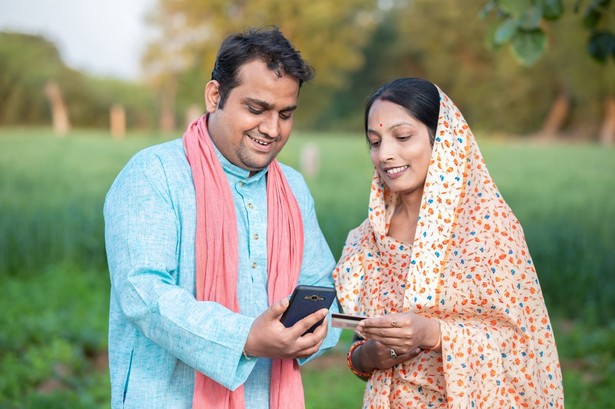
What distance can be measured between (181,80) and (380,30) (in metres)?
6.74

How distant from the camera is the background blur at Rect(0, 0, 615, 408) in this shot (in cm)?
488

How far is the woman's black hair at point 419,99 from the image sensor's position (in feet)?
7.39

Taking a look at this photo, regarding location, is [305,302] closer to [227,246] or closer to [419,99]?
[227,246]

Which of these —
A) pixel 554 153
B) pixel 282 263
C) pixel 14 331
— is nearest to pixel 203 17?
pixel 554 153

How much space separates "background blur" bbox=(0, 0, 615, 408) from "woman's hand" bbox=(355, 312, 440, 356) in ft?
3.73

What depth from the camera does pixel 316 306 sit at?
1.82m

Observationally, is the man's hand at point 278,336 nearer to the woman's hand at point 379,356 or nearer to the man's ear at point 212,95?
the woman's hand at point 379,356

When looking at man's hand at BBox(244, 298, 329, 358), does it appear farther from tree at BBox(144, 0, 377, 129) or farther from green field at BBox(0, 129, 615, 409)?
tree at BBox(144, 0, 377, 129)

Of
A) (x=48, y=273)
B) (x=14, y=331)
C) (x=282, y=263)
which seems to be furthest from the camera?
(x=48, y=273)

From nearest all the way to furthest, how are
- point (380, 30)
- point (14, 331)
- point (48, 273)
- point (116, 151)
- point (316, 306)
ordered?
point (316, 306) < point (14, 331) < point (48, 273) < point (116, 151) < point (380, 30)

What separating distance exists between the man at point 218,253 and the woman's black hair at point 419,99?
0.97 ft

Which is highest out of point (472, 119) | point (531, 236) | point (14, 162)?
point (472, 119)

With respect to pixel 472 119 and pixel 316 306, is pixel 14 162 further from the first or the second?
pixel 472 119

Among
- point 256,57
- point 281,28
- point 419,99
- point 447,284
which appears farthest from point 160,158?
point 281,28
